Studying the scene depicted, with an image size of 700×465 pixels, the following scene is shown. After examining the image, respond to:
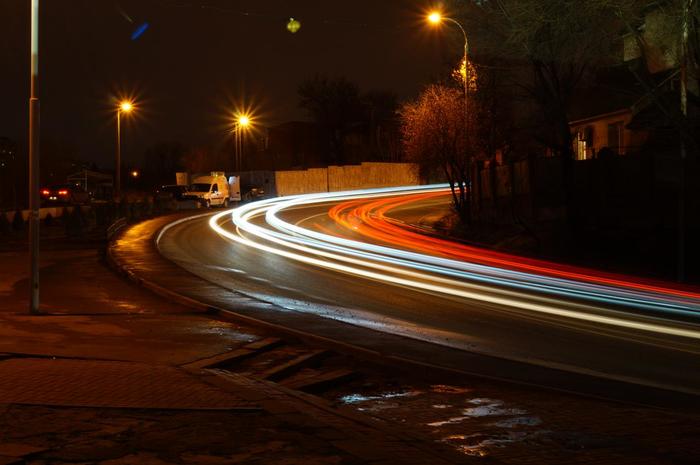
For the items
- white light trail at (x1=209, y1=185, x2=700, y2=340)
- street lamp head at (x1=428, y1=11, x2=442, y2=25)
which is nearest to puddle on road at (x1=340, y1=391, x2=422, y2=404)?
white light trail at (x1=209, y1=185, x2=700, y2=340)

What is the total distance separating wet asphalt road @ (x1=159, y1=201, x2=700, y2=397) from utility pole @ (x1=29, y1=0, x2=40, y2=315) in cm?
446

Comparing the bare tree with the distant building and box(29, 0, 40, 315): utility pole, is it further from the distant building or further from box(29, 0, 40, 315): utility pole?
box(29, 0, 40, 315): utility pole

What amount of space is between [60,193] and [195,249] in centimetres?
3023

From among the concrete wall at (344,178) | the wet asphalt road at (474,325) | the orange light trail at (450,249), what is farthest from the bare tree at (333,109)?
the wet asphalt road at (474,325)

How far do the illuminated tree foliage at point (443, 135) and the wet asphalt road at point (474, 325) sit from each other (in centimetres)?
1408

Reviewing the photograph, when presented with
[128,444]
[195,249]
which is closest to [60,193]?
[195,249]

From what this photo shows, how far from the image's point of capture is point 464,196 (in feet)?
121

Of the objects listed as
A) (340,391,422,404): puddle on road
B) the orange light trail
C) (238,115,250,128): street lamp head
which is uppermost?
(238,115,250,128): street lamp head

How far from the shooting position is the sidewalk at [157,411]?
5.78m

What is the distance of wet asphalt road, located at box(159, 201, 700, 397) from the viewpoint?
10328 millimetres

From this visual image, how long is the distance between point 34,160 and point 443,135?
78.6 feet

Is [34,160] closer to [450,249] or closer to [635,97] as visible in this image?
[635,97]

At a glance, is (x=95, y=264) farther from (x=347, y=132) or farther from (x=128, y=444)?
(x=347, y=132)

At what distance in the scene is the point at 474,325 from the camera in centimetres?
1350
